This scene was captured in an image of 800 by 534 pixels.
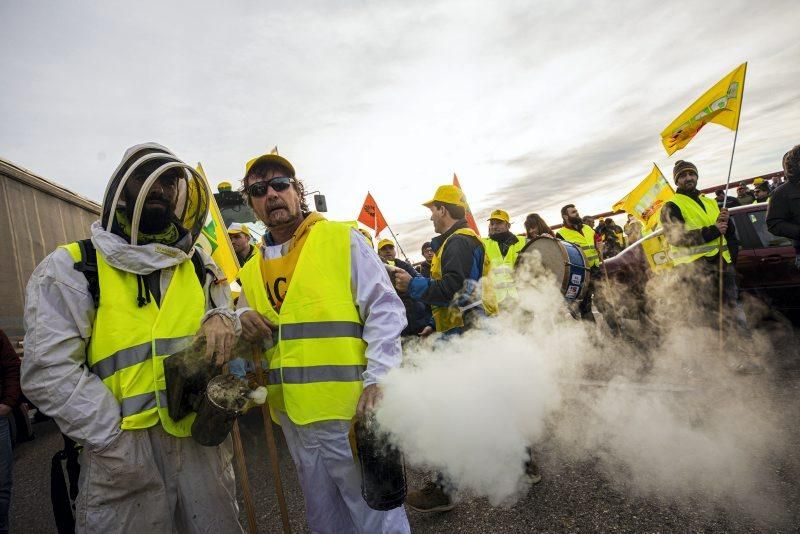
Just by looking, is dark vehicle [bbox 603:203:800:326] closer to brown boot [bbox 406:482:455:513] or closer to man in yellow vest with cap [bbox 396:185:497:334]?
man in yellow vest with cap [bbox 396:185:497:334]

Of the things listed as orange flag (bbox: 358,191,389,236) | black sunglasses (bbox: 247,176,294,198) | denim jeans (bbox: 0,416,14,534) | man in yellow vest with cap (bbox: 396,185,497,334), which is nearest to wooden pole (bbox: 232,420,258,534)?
black sunglasses (bbox: 247,176,294,198)

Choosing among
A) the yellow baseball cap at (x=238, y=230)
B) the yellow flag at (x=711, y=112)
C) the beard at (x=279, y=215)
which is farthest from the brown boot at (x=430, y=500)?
the yellow flag at (x=711, y=112)

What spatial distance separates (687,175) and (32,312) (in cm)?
691

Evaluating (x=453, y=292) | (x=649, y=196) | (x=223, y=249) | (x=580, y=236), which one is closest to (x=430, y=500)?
(x=453, y=292)

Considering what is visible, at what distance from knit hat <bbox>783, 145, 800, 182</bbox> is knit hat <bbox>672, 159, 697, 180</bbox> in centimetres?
97

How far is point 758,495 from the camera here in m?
2.50

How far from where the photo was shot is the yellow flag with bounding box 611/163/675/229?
25.9ft

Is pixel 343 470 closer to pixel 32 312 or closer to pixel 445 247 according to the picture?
pixel 32 312

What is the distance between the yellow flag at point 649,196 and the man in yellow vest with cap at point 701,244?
249cm

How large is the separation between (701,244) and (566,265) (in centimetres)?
226

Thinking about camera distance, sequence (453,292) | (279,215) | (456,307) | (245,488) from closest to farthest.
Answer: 1. (245,488)
2. (279,215)
3. (453,292)
4. (456,307)

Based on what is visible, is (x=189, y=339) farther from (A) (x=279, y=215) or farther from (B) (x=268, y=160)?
(B) (x=268, y=160)

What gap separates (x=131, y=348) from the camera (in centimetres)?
184

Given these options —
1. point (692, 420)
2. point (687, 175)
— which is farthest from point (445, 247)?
point (687, 175)
